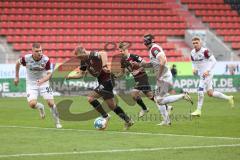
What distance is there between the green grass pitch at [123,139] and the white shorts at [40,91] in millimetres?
798

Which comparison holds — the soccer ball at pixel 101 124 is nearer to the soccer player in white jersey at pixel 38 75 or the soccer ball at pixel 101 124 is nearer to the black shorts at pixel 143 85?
the soccer player in white jersey at pixel 38 75

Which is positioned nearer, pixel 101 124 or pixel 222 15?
pixel 101 124

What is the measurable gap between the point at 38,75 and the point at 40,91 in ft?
1.42

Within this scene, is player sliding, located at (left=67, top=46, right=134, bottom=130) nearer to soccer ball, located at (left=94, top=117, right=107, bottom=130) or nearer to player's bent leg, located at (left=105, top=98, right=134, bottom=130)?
player's bent leg, located at (left=105, top=98, right=134, bottom=130)

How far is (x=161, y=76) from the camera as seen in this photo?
58.4ft

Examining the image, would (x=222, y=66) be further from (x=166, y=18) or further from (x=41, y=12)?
(x=41, y=12)

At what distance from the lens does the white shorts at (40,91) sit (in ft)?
57.6

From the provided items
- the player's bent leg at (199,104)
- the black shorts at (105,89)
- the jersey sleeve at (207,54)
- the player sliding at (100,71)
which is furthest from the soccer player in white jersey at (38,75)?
the jersey sleeve at (207,54)

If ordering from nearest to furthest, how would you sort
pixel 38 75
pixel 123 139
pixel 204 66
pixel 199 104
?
pixel 123 139, pixel 38 75, pixel 199 104, pixel 204 66

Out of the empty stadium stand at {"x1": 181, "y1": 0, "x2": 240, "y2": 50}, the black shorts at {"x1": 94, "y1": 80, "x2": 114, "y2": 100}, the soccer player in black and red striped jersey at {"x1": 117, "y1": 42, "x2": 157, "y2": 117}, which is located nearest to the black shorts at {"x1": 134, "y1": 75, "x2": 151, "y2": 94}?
the soccer player in black and red striped jersey at {"x1": 117, "y1": 42, "x2": 157, "y2": 117}

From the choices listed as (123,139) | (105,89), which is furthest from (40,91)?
(123,139)

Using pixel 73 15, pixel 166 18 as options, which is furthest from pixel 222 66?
pixel 73 15

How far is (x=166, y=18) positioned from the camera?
46406 millimetres

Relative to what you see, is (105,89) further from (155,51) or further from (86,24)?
(86,24)
